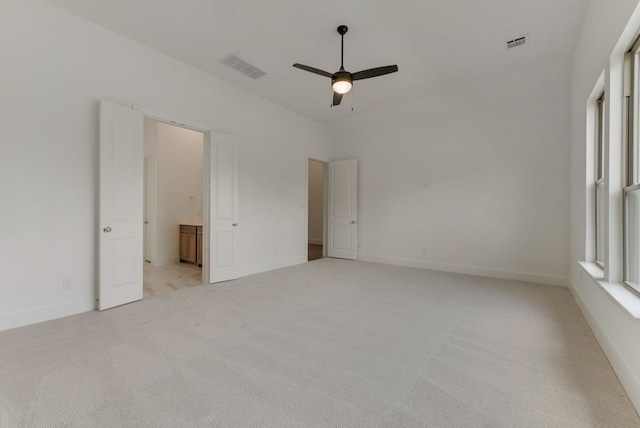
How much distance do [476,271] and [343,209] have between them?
3027 millimetres

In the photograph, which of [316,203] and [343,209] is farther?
[316,203]

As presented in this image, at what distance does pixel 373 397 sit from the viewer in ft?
5.51

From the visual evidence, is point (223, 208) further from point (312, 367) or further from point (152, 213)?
point (312, 367)

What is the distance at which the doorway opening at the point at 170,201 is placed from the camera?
5700 millimetres

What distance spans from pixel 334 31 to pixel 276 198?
3.07 m

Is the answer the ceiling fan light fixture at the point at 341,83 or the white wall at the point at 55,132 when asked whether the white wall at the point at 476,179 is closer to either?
the ceiling fan light fixture at the point at 341,83

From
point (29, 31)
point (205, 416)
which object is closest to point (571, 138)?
point (205, 416)

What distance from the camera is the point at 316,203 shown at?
9.70 m

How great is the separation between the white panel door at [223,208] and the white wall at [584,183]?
4.38 metres

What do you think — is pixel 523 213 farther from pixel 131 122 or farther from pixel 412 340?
pixel 131 122

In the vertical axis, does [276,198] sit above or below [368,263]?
above

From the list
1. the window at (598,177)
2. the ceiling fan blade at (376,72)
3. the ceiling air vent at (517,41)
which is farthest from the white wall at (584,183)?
the ceiling fan blade at (376,72)

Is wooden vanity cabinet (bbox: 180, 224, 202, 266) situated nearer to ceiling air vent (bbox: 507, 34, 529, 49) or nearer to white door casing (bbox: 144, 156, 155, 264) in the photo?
white door casing (bbox: 144, 156, 155, 264)

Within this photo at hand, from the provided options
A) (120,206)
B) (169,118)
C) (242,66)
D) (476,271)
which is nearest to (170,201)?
(169,118)
